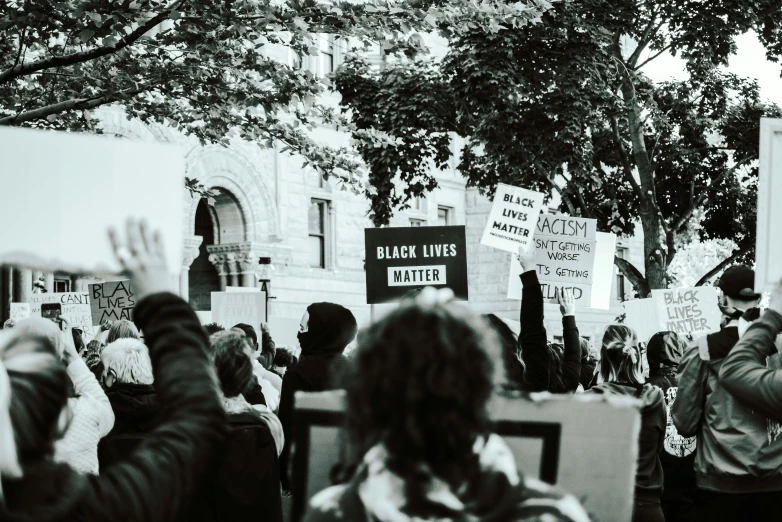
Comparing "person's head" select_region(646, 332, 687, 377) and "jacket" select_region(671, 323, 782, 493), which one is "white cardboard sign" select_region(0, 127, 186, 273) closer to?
"jacket" select_region(671, 323, 782, 493)

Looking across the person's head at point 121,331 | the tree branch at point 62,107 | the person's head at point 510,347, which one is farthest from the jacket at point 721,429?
the tree branch at point 62,107

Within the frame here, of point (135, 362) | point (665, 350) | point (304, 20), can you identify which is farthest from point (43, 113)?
point (665, 350)

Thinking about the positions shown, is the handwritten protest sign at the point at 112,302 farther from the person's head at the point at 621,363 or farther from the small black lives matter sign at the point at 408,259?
the person's head at the point at 621,363

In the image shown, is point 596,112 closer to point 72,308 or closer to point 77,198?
point 72,308

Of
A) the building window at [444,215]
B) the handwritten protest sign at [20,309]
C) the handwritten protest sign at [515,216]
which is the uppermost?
the building window at [444,215]

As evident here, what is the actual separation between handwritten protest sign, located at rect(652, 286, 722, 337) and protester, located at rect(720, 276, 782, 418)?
8.50 m

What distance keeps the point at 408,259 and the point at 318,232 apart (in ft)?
62.1

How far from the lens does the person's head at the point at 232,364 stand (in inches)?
175

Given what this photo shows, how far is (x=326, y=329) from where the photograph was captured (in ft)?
16.2

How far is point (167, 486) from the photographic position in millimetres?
2031

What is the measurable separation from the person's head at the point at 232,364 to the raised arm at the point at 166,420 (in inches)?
85.0

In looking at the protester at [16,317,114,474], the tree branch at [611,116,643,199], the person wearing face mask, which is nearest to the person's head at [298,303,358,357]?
the person wearing face mask

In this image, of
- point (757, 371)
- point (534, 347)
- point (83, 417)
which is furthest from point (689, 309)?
point (83, 417)

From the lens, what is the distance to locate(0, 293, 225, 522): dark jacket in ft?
6.30
